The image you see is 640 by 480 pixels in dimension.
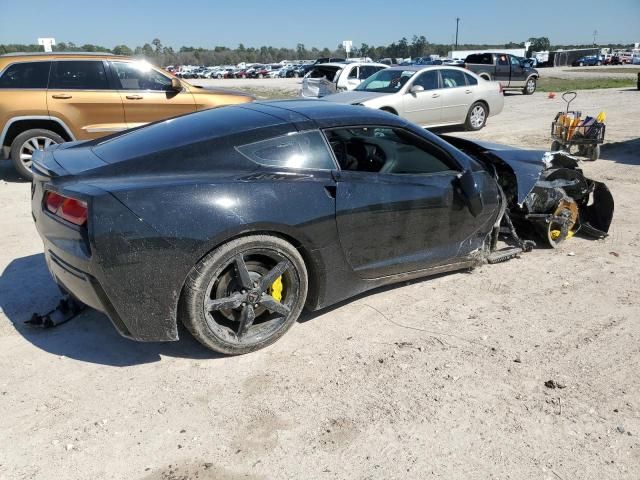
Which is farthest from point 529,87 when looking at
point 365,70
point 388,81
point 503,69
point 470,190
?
point 470,190

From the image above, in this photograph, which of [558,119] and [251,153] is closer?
[251,153]

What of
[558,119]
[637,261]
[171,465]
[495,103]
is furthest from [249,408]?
[495,103]

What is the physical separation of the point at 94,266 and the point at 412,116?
9.85m

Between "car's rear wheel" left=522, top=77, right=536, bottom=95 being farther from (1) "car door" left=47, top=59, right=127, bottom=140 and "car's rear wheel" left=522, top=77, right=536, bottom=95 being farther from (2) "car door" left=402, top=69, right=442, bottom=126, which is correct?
(1) "car door" left=47, top=59, right=127, bottom=140

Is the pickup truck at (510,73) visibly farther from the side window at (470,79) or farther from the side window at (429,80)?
the side window at (429,80)

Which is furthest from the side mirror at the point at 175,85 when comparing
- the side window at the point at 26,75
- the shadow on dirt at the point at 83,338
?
the shadow on dirt at the point at 83,338

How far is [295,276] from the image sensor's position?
348cm

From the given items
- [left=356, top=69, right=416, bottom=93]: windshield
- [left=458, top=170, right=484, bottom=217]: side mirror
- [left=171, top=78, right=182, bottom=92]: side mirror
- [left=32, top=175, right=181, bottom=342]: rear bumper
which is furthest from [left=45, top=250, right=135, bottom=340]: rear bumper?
[left=356, top=69, right=416, bottom=93]: windshield

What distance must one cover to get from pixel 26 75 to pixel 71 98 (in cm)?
70

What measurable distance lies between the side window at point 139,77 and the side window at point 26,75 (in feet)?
3.25

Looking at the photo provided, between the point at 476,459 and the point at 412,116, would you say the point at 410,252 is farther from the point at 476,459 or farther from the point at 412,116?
the point at 412,116

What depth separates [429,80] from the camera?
12156mm

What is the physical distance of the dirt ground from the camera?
255 cm

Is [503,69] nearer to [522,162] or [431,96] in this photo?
[431,96]
